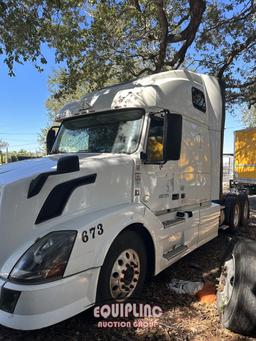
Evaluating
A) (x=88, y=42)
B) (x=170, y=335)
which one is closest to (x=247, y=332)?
(x=170, y=335)

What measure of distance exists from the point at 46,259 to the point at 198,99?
13.2 ft

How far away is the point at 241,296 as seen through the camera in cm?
348

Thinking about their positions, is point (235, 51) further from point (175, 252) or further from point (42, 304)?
point (42, 304)

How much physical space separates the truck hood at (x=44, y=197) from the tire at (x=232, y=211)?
15.1 feet

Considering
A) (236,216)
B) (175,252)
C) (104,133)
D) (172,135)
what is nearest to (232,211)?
(236,216)

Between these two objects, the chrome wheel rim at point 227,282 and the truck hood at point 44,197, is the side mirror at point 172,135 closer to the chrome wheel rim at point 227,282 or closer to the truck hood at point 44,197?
the truck hood at point 44,197

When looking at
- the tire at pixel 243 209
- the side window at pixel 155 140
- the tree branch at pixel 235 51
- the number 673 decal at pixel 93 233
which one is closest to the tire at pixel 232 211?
the tire at pixel 243 209

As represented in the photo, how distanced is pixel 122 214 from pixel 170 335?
1.36 meters

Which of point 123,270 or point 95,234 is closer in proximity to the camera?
point 95,234

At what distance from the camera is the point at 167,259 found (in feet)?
15.6

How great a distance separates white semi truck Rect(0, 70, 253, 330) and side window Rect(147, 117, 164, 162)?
0.01 meters

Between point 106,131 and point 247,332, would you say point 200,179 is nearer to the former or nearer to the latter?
point 106,131

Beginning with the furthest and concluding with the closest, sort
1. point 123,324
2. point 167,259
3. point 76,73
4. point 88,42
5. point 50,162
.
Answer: point 76,73 < point 88,42 < point 167,259 < point 50,162 < point 123,324

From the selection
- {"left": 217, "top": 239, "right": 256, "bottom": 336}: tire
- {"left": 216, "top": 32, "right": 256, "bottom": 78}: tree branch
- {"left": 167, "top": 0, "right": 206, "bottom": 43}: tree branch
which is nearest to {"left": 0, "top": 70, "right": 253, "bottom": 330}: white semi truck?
{"left": 217, "top": 239, "right": 256, "bottom": 336}: tire
